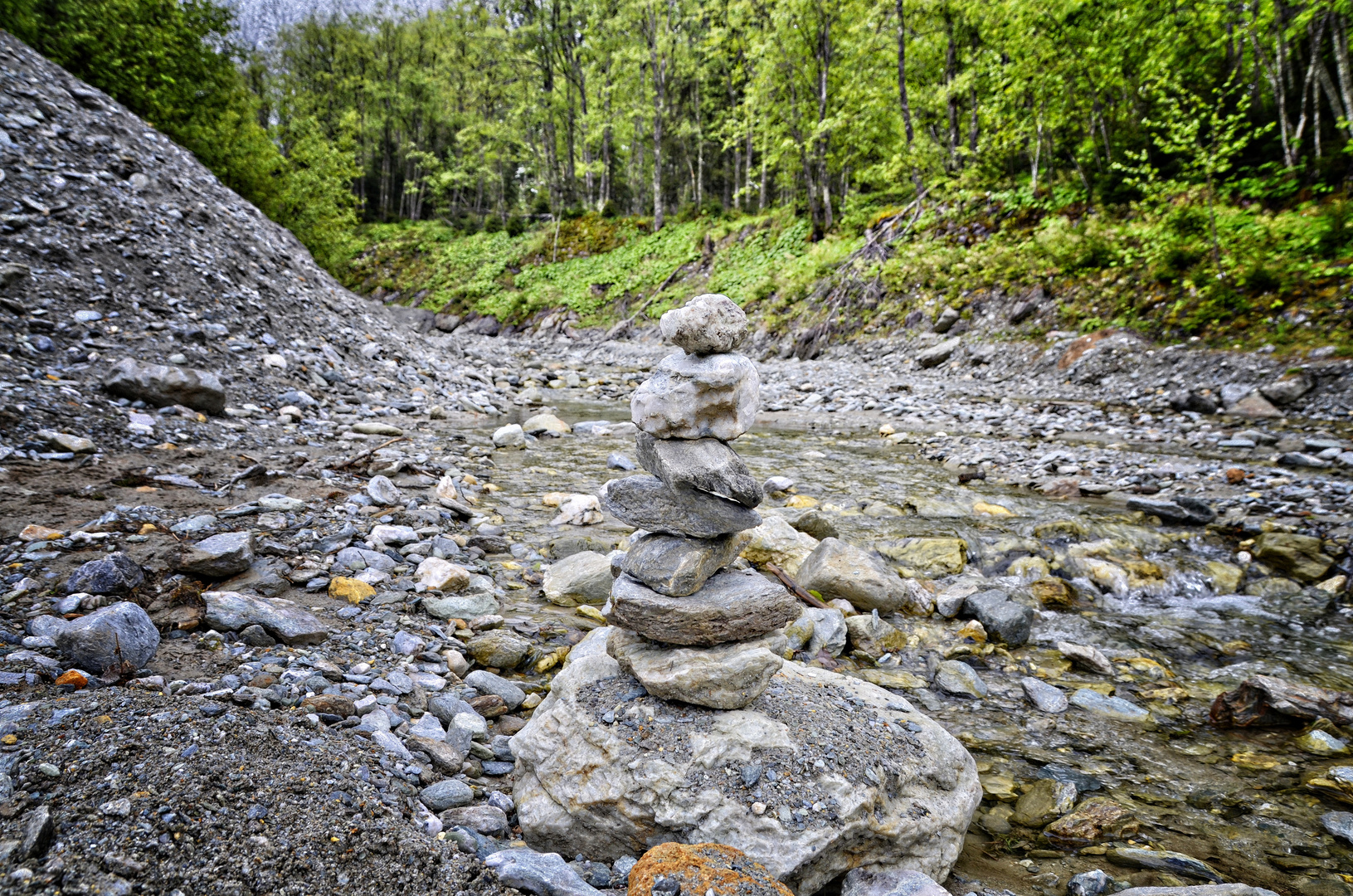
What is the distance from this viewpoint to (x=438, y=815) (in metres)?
3.01

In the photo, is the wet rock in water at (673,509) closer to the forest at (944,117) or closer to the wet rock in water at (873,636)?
the wet rock in water at (873,636)

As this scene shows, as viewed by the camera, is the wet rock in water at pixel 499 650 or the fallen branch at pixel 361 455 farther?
the fallen branch at pixel 361 455

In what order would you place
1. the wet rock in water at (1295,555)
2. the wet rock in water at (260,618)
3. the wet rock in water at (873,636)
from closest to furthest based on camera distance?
the wet rock in water at (260,618) < the wet rock in water at (873,636) < the wet rock in water at (1295,555)

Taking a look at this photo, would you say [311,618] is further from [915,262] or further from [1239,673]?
[915,262]

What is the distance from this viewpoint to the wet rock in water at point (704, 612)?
3.64 metres

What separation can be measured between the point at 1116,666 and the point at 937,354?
49.3ft

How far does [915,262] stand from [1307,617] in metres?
18.7

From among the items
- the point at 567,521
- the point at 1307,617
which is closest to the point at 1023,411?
the point at 1307,617

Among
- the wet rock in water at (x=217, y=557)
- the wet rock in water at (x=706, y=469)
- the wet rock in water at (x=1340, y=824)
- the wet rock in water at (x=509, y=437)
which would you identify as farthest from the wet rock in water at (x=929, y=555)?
the wet rock in water at (x=509, y=437)

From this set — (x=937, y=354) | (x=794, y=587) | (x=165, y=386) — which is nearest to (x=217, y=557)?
(x=794, y=587)

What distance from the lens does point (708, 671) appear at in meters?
3.46

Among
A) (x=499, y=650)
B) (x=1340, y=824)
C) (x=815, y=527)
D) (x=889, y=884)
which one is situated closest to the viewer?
(x=889, y=884)

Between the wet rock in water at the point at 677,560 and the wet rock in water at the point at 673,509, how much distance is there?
0.24ft

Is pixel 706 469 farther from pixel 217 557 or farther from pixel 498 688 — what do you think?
pixel 217 557
